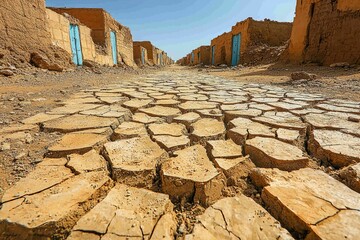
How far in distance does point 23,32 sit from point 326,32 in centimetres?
854

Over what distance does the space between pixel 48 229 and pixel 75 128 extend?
2.94ft

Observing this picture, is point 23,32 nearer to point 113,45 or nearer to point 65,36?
point 65,36

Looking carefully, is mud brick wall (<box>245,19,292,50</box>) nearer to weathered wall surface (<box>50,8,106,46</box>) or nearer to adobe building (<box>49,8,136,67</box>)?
adobe building (<box>49,8,136,67</box>)

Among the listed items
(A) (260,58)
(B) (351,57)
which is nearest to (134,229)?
(B) (351,57)

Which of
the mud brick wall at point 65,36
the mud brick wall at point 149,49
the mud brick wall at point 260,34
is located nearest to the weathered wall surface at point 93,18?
the mud brick wall at point 65,36

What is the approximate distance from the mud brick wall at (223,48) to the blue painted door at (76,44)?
31.1ft

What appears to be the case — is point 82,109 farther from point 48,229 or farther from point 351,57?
point 351,57

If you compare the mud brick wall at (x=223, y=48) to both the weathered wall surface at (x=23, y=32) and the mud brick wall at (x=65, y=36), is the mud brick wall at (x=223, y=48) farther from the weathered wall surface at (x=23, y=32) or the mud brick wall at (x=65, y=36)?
the weathered wall surface at (x=23, y=32)

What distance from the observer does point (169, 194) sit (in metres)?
0.83

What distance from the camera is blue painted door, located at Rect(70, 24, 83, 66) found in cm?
714

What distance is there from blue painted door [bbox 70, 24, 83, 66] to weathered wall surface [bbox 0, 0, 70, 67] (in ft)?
5.08

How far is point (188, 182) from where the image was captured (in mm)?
842

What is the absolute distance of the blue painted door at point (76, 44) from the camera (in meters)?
7.14

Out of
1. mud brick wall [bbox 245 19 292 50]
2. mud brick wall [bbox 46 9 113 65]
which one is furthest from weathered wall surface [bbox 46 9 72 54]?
mud brick wall [bbox 245 19 292 50]
